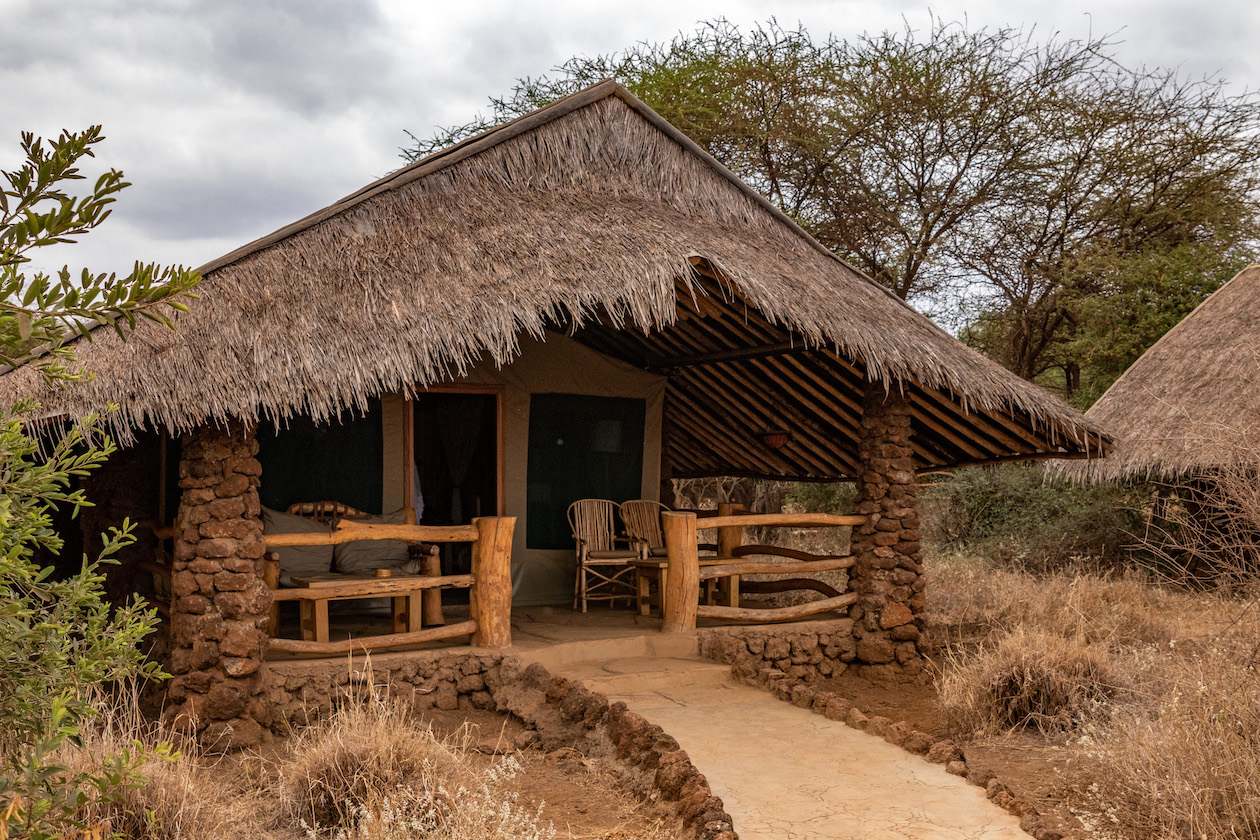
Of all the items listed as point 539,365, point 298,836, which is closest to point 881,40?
point 539,365

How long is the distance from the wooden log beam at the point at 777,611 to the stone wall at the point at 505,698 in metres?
1.48

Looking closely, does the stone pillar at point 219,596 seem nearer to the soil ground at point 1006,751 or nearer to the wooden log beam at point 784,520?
the wooden log beam at point 784,520

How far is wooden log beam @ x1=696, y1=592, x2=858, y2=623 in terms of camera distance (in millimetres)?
7258

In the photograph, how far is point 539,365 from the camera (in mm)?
8734

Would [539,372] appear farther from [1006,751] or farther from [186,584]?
[1006,751]

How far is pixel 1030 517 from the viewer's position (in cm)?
1324

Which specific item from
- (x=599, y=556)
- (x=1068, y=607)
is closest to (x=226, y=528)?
(x=599, y=556)

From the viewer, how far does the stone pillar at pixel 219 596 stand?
5.57 m

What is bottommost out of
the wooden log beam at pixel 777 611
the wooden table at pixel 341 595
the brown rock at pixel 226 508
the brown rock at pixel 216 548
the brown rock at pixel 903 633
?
the brown rock at pixel 903 633

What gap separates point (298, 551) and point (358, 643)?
1595mm

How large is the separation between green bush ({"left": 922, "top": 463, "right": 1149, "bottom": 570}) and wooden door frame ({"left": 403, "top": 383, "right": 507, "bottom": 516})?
6807 millimetres

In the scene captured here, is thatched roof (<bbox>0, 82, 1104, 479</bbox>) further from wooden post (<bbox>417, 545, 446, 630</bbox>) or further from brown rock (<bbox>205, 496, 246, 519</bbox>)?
wooden post (<bbox>417, 545, 446, 630</bbox>)

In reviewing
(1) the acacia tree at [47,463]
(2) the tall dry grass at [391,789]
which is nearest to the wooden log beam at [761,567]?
(2) the tall dry grass at [391,789]

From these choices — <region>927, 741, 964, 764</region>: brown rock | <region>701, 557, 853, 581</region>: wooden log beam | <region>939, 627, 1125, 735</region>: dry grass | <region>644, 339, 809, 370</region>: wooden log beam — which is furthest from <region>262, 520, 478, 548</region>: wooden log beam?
<region>939, 627, 1125, 735</region>: dry grass
